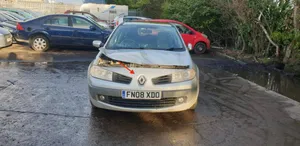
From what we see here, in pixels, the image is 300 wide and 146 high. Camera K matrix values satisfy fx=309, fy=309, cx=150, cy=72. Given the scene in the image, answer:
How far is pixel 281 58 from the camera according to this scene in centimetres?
1098

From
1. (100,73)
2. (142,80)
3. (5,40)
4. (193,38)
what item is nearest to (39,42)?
(5,40)

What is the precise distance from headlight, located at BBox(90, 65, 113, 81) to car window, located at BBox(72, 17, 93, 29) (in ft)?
25.9

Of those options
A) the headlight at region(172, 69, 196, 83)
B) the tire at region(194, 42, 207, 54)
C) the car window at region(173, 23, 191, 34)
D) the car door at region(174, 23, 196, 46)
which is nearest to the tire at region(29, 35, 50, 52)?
the car door at region(174, 23, 196, 46)

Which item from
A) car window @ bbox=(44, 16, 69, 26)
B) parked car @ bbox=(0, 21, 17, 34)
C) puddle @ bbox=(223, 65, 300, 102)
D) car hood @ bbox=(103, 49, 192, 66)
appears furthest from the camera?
parked car @ bbox=(0, 21, 17, 34)

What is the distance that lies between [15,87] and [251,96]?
5.18 metres

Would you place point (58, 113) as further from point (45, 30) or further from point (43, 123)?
point (45, 30)

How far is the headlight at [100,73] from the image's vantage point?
4.80 meters

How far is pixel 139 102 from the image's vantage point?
15.3ft

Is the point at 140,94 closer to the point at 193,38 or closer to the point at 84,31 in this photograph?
the point at 84,31

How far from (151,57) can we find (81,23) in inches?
319

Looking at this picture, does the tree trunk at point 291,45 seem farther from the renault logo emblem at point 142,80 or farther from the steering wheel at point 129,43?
the renault logo emblem at point 142,80

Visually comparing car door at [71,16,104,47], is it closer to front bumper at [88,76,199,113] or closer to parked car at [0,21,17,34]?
parked car at [0,21,17,34]

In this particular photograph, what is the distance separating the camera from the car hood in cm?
496

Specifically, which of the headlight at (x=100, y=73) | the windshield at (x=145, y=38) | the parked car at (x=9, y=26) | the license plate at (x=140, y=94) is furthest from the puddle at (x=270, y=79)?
the parked car at (x=9, y=26)
